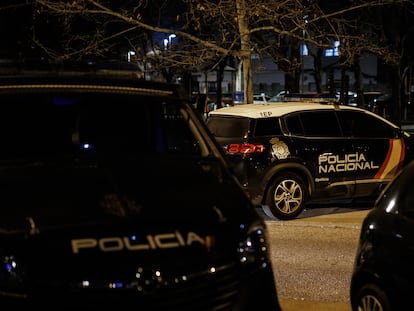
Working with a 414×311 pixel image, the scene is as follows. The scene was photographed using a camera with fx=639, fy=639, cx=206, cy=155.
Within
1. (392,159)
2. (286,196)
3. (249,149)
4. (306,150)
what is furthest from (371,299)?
(392,159)

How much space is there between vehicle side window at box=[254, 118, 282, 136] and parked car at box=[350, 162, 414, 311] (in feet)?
16.4

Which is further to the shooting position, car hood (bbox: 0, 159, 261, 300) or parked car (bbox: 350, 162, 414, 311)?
parked car (bbox: 350, 162, 414, 311)

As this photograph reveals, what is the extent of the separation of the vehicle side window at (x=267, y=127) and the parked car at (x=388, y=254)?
16.4 feet

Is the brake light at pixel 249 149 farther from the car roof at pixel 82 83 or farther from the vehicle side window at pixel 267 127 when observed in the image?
the car roof at pixel 82 83

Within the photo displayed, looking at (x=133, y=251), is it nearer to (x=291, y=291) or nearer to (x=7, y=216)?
(x=7, y=216)

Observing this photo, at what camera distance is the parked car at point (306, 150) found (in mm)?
9531

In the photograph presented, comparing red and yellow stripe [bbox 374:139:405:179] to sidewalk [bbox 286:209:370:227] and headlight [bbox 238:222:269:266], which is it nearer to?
sidewalk [bbox 286:209:370:227]

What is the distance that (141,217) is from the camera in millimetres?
3072

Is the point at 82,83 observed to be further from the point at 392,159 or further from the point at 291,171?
the point at 392,159

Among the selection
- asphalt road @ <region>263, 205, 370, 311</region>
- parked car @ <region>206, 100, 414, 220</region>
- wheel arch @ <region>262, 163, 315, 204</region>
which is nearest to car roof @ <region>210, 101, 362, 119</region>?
parked car @ <region>206, 100, 414, 220</region>

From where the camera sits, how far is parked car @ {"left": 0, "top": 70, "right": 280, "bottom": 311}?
2883 mm

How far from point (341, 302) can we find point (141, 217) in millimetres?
3239

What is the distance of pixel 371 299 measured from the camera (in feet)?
14.2

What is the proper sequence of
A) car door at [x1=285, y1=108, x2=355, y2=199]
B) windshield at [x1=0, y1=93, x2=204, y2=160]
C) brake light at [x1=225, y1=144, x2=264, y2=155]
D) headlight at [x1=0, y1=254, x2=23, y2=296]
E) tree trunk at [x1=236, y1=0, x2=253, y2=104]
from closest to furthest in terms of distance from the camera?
headlight at [x1=0, y1=254, x2=23, y2=296], windshield at [x1=0, y1=93, x2=204, y2=160], brake light at [x1=225, y1=144, x2=264, y2=155], car door at [x1=285, y1=108, x2=355, y2=199], tree trunk at [x1=236, y1=0, x2=253, y2=104]
